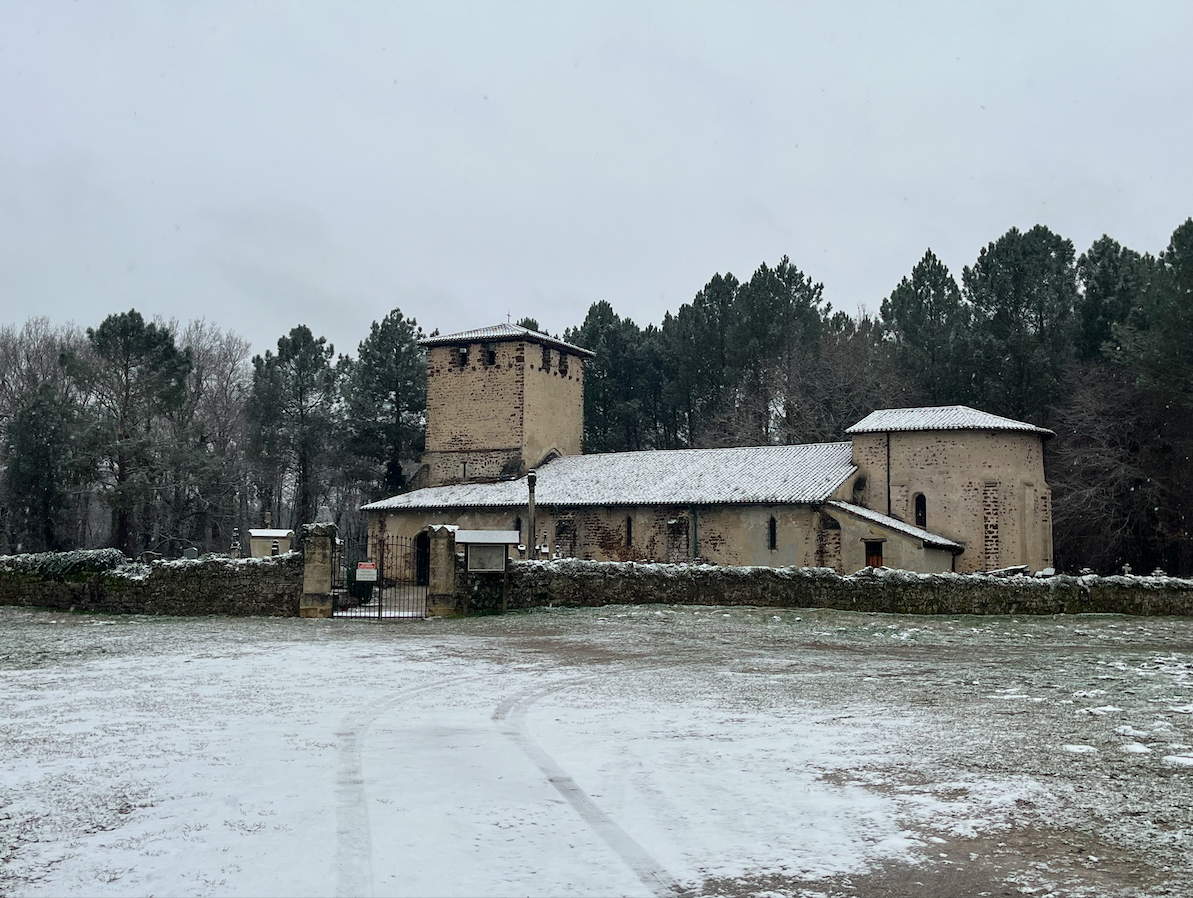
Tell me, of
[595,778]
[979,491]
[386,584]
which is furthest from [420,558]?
[595,778]

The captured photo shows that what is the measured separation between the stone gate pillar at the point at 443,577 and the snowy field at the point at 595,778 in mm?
9056

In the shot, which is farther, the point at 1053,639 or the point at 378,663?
the point at 1053,639

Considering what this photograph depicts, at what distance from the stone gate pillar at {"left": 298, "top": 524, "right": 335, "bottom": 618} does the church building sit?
7807mm

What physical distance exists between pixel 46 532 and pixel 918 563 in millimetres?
33952

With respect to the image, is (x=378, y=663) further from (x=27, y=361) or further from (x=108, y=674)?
(x=27, y=361)

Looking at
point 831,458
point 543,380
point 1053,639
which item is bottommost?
point 1053,639

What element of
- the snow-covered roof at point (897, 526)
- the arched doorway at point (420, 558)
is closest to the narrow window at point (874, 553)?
the snow-covered roof at point (897, 526)

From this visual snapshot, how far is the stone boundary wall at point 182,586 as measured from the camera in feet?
76.2

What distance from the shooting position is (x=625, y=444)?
5844cm

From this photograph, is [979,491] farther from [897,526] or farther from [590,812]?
[590,812]

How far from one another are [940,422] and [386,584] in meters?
19.1

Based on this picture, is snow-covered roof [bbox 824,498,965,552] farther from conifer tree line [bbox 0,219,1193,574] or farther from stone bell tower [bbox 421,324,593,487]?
stone bell tower [bbox 421,324,593,487]

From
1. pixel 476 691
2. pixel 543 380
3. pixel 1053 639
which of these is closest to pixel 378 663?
pixel 476 691

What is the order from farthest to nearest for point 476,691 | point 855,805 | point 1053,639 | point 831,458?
point 831,458
point 1053,639
point 476,691
point 855,805
